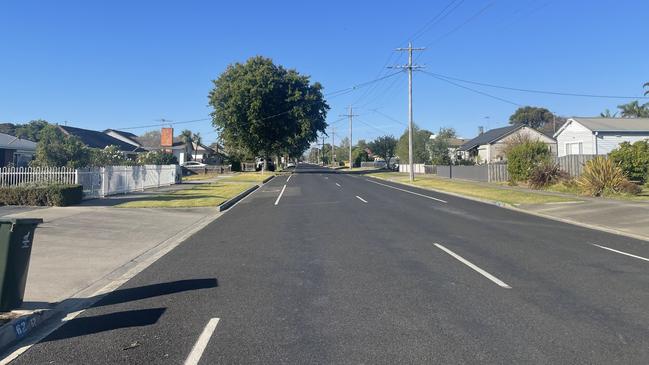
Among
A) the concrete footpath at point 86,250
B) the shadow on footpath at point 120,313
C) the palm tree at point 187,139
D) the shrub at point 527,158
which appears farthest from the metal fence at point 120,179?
the palm tree at point 187,139

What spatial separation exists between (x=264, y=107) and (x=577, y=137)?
3530 cm

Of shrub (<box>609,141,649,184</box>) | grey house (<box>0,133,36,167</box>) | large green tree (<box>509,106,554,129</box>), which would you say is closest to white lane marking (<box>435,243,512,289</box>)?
shrub (<box>609,141,649,184</box>)

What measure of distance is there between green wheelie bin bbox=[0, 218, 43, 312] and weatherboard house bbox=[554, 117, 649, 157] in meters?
39.2

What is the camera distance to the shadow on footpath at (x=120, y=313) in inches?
216

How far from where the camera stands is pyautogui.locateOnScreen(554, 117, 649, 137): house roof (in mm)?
38500

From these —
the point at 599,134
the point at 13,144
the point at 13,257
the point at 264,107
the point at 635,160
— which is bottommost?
the point at 13,257

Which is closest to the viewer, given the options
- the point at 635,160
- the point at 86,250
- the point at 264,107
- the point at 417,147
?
the point at 86,250

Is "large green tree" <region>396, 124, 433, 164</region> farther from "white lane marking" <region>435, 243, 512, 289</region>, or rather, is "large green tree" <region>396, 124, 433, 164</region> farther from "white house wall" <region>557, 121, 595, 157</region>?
"white lane marking" <region>435, 243, 512, 289</region>

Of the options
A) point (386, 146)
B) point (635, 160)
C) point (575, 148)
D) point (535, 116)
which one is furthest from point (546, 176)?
point (535, 116)

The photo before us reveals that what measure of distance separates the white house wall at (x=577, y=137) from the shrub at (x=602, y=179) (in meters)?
17.4

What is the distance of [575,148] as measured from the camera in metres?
42.0

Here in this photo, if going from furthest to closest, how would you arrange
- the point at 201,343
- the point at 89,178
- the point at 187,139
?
the point at 187,139 → the point at 89,178 → the point at 201,343

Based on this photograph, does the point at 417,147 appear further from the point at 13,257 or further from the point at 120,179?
the point at 13,257

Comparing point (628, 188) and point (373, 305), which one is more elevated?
point (628, 188)
